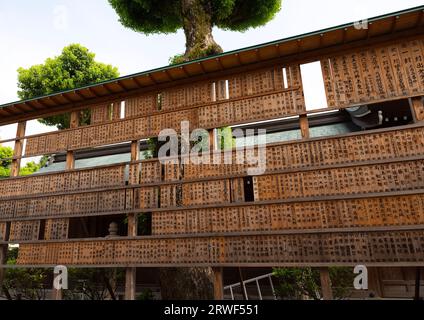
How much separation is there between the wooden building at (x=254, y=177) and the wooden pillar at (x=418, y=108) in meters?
0.02

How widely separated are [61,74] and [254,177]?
1407 centimetres

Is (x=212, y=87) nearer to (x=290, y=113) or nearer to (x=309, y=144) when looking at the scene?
(x=290, y=113)

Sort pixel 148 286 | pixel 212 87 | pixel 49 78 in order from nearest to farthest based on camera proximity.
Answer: pixel 212 87 → pixel 148 286 → pixel 49 78

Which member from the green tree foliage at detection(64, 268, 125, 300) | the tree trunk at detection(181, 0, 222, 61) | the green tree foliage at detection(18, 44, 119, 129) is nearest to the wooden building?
the green tree foliage at detection(64, 268, 125, 300)

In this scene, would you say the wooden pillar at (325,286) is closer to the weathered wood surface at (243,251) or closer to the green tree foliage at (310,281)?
the weathered wood surface at (243,251)

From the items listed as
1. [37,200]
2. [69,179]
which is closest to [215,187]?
[69,179]

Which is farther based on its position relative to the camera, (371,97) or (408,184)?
(371,97)

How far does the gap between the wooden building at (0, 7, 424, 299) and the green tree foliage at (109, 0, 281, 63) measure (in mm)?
3259

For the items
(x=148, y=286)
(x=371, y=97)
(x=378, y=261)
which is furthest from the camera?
(x=148, y=286)

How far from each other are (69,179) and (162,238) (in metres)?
2.93

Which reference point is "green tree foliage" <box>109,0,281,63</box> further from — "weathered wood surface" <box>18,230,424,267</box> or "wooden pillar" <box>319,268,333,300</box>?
"wooden pillar" <box>319,268,333,300</box>

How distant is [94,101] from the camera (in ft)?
24.9

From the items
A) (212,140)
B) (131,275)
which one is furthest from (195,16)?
(131,275)

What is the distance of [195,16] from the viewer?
1012 cm
